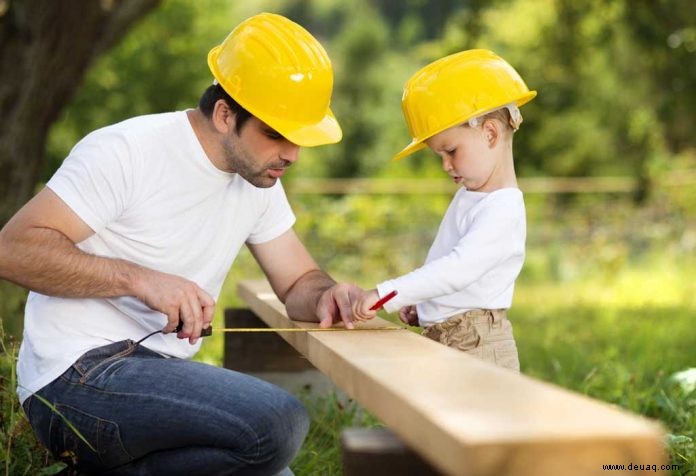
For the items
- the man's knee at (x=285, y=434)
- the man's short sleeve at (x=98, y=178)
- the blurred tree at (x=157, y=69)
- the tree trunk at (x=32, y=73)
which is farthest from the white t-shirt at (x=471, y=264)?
the blurred tree at (x=157, y=69)

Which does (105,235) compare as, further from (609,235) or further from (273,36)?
(609,235)

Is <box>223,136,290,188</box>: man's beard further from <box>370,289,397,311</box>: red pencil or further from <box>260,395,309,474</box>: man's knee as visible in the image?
<box>260,395,309,474</box>: man's knee

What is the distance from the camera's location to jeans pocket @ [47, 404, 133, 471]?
302 centimetres

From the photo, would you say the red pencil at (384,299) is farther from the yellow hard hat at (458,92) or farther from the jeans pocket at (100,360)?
the jeans pocket at (100,360)

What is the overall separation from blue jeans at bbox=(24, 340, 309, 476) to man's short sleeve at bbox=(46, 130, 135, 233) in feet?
1.46

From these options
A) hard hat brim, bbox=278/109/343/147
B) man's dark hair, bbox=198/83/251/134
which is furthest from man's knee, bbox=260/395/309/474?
man's dark hair, bbox=198/83/251/134

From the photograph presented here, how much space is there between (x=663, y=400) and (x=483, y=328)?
1621 mm

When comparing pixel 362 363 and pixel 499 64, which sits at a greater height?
pixel 499 64

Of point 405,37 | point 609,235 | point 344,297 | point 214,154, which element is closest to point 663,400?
point 344,297

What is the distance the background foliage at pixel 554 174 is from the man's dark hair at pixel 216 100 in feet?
3.89

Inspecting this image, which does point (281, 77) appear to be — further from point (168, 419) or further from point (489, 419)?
point (489, 419)

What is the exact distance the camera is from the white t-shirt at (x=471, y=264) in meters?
3.30

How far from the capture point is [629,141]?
33219 mm

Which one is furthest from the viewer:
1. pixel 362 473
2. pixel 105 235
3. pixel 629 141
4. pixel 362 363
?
pixel 629 141
